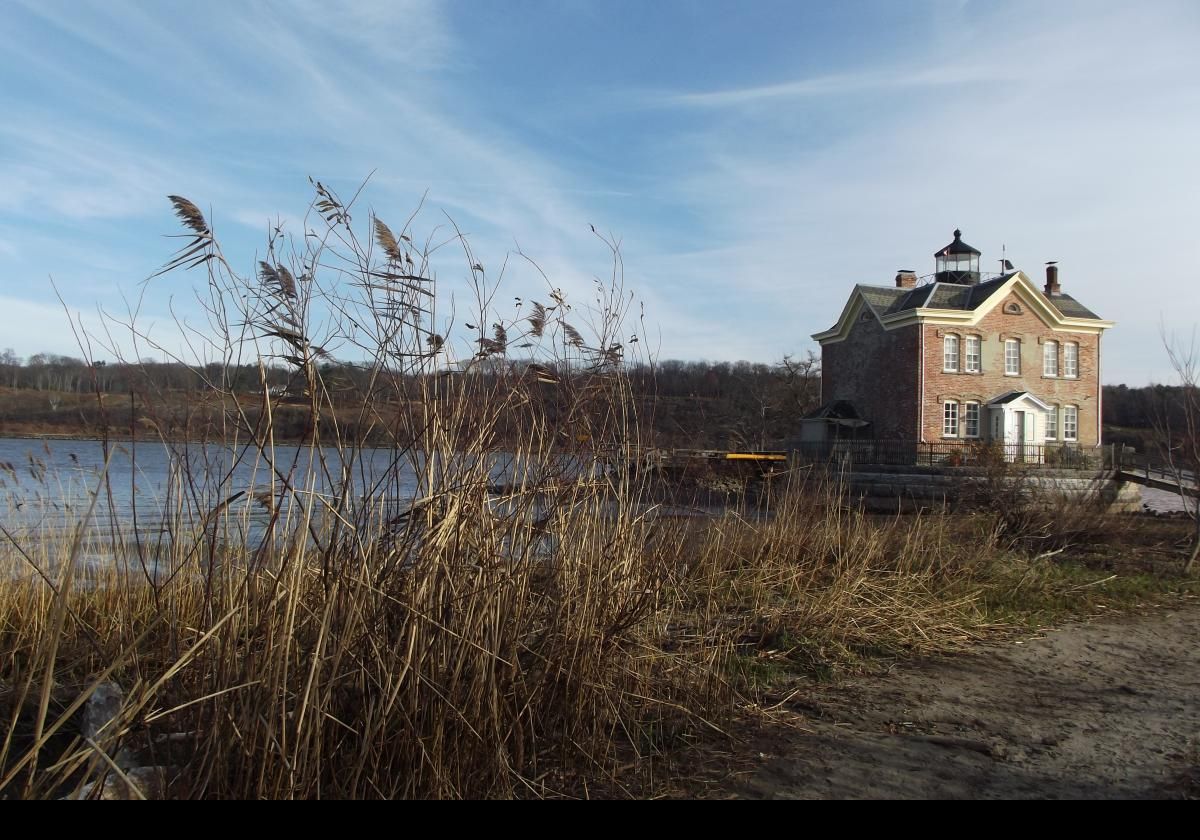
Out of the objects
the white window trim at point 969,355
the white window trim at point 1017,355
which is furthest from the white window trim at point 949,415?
the white window trim at point 1017,355

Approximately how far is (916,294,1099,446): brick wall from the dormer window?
0.20m

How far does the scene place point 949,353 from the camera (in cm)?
3353

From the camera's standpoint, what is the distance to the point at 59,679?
12.6 feet

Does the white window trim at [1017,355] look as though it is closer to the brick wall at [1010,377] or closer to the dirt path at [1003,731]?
the brick wall at [1010,377]

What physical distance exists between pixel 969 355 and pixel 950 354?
114 cm

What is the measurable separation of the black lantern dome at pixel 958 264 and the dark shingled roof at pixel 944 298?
66cm

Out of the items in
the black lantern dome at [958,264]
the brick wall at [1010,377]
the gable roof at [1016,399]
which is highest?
the black lantern dome at [958,264]

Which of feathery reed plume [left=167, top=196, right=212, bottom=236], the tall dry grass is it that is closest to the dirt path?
the tall dry grass

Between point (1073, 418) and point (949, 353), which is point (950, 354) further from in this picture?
point (1073, 418)

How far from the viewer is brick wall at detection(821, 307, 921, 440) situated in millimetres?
33312

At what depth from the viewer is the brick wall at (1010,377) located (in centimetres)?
3306
